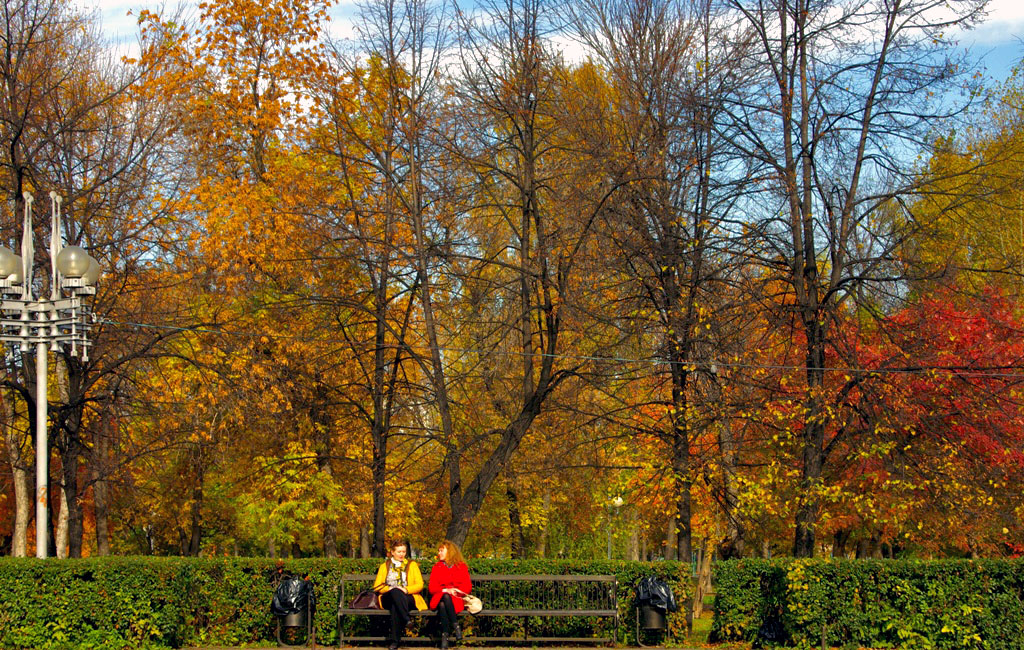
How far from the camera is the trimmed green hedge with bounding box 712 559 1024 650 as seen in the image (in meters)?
13.8

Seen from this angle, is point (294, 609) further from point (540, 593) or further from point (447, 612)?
point (540, 593)

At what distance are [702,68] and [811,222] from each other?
14.4ft

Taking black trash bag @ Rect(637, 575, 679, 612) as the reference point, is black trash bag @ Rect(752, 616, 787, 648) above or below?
below

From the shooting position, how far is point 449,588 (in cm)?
1351

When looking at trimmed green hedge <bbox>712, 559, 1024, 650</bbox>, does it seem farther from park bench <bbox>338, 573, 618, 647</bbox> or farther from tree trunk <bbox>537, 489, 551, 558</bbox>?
tree trunk <bbox>537, 489, 551, 558</bbox>

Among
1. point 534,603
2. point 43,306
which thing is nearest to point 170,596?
point 43,306

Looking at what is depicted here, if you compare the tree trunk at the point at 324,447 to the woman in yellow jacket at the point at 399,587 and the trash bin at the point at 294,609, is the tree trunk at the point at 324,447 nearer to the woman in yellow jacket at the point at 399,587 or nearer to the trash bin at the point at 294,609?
the trash bin at the point at 294,609

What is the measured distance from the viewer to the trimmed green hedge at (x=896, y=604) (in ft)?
45.3

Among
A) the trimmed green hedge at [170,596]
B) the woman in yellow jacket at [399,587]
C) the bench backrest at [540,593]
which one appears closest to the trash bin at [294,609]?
the trimmed green hedge at [170,596]

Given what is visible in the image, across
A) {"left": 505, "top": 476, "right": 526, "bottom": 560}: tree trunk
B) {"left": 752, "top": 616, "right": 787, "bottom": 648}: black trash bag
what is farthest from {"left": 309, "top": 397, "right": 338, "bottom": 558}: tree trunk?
{"left": 752, "top": 616, "right": 787, "bottom": 648}: black trash bag

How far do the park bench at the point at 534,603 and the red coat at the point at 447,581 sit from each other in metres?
0.64

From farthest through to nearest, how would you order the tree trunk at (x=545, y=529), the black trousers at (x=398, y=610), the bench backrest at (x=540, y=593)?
the tree trunk at (x=545, y=529), the bench backrest at (x=540, y=593), the black trousers at (x=398, y=610)

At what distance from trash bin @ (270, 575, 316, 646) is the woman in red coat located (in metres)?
1.74

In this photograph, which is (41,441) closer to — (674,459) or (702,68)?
(674,459)
